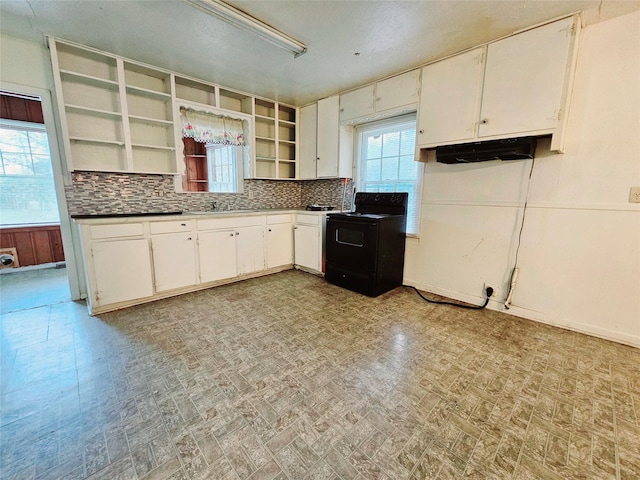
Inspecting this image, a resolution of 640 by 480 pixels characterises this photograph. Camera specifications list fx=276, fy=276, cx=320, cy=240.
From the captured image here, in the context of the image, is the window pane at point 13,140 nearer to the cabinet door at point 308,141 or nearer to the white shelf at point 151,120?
the white shelf at point 151,120

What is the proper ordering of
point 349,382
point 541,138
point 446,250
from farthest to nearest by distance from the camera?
point 446,250
point 541,138
point 349,382

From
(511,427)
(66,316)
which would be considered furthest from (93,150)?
(511,427)

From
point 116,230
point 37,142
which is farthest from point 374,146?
point 37,142

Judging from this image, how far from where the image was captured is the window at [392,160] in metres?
3.20

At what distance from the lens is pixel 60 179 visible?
269 cm

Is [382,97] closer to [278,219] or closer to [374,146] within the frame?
[374,146]

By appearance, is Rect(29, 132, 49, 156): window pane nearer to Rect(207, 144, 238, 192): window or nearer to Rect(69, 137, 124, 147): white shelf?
Rect(69, 137, 124, 147): white shelf

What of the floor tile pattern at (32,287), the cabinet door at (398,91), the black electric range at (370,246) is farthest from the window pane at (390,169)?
the floor tile pattern at (32,287)

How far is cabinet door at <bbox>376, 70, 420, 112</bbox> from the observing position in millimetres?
2855

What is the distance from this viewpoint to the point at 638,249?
2047 millimetres

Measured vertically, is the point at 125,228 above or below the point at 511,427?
above

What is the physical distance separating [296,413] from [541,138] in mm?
2791

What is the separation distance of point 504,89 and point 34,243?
6174 mm

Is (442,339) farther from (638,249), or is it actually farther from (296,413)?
(638,249)
